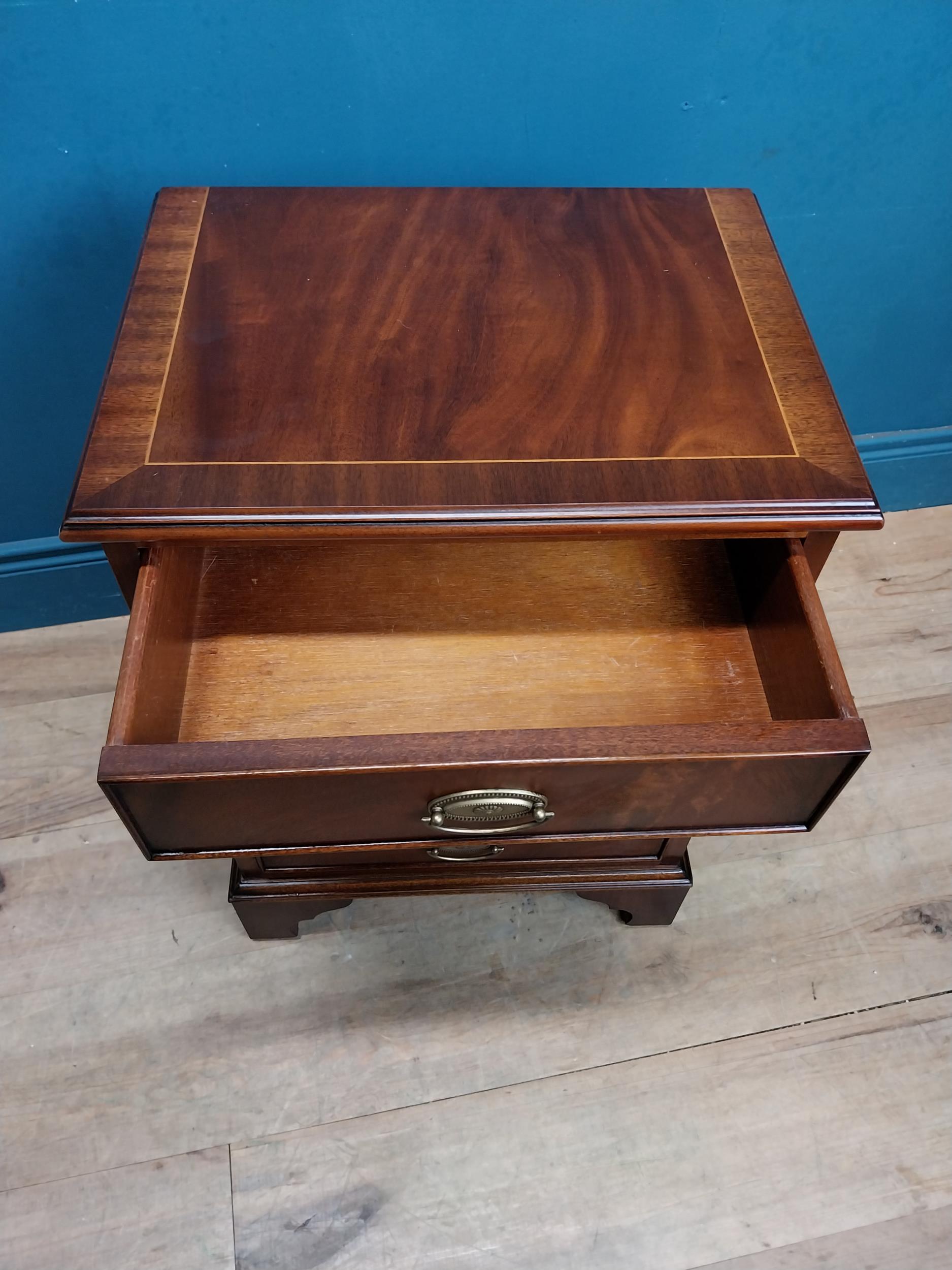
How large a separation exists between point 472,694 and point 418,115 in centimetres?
55

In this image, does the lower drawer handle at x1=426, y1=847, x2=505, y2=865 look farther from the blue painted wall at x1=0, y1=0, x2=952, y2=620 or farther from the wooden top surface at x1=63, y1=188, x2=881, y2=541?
the blue painted wall at x1=0, y1=0, x2=952, y2=620

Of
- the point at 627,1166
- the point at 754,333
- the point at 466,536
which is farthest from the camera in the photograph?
the point at 627,1166

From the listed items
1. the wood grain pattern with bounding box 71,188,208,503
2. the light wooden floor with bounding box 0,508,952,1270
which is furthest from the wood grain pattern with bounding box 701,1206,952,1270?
the wood grain pattern with bounding box 71,188,208,503

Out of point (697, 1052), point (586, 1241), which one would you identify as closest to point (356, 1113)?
point (586, 1241)

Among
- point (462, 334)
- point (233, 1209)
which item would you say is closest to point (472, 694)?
point (462, 334)

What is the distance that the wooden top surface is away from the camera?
66 centimetres

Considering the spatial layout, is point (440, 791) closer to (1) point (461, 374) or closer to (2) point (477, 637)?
(2) point (477, 637)

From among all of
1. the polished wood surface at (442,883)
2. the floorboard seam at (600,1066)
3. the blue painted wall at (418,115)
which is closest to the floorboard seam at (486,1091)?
the floorboard seam at (600,1066)

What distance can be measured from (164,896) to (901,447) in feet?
3.67

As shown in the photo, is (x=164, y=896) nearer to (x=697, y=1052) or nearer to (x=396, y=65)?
(x=697, y=1052)

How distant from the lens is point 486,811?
27.0 inches

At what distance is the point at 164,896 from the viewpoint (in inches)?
40.6

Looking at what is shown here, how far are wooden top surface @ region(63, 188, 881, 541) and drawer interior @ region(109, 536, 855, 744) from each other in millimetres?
76

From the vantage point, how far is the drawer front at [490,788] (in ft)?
2.03
